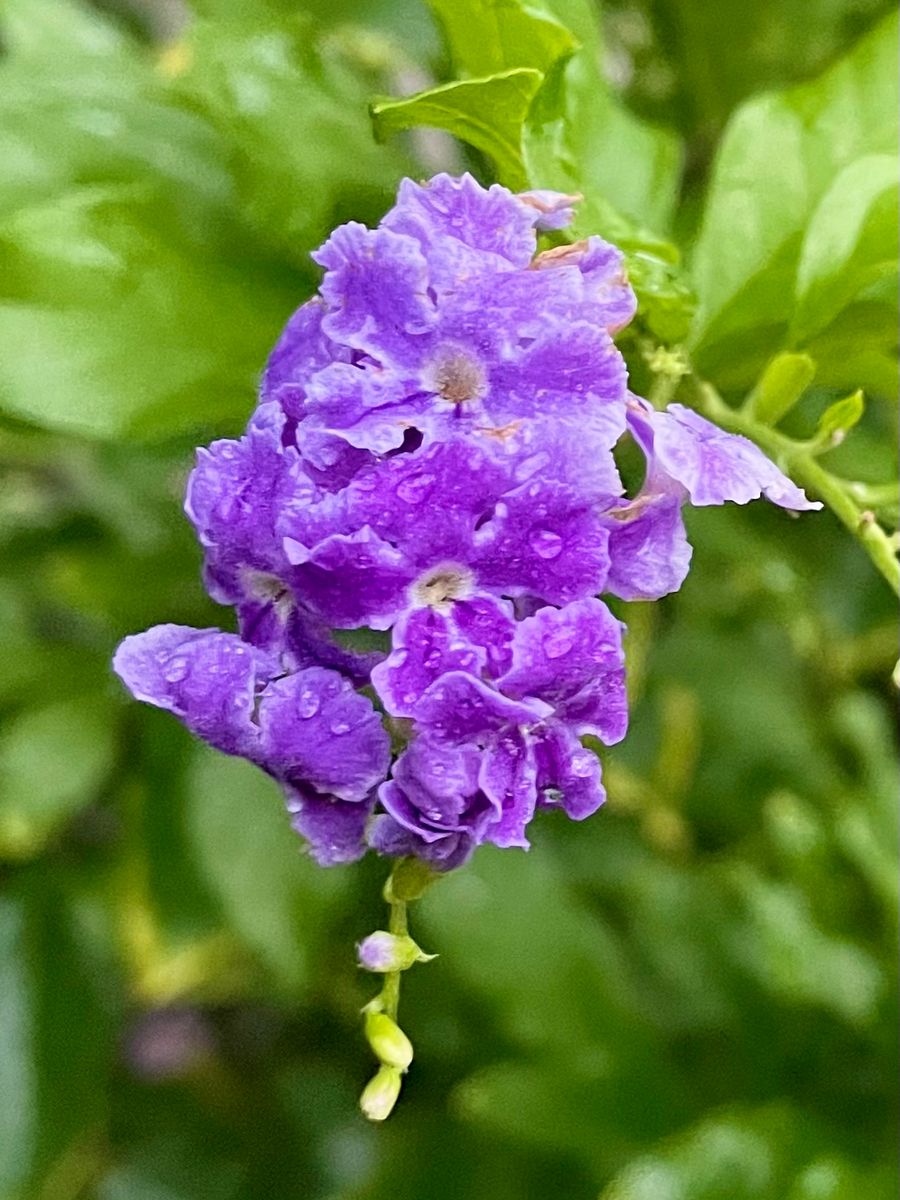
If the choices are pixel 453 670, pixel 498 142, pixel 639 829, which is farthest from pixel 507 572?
pixel 639 829

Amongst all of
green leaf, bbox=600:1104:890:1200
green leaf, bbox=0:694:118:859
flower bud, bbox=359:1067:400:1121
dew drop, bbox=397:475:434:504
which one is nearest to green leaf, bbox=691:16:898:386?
dew drop, bbox=397:475:434:504

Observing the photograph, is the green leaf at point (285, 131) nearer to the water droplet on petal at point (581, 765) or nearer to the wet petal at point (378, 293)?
the wet petal at point (378, 293)

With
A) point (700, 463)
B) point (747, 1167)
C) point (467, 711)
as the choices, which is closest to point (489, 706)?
point (467, 711)

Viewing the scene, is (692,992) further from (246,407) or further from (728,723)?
(246,407)

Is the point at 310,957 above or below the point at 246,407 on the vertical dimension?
below

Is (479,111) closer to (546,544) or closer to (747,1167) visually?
(546,544)

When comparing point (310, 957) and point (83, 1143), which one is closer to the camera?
point (310, 957)

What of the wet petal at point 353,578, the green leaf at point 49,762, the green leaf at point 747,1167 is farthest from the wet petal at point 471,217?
the green leaf at point 49,762

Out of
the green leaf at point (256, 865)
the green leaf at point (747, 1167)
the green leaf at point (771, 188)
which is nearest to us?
the green leaf at point (771, 188)
